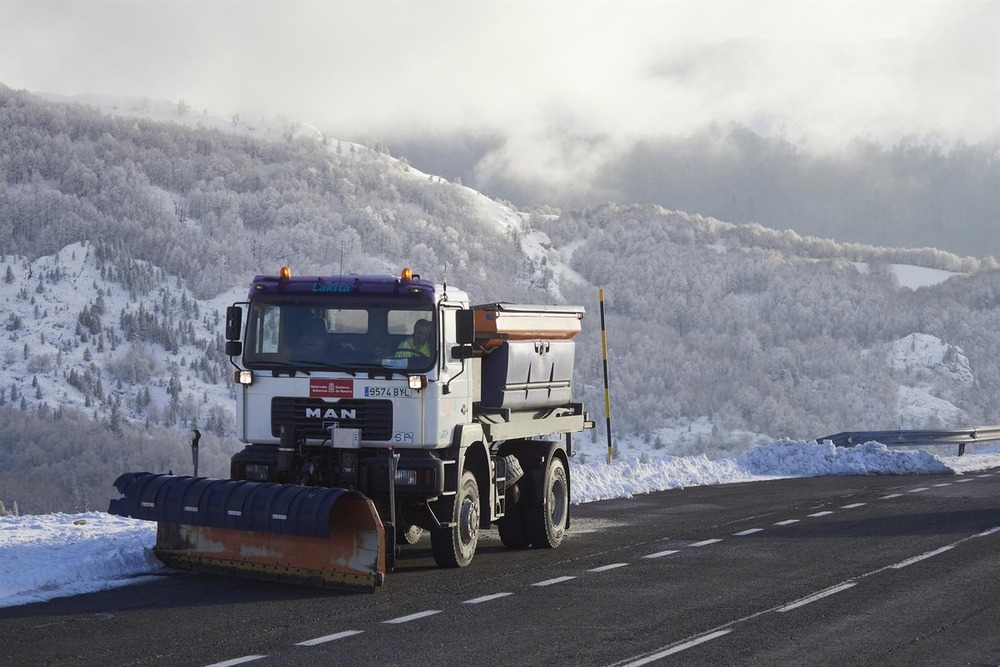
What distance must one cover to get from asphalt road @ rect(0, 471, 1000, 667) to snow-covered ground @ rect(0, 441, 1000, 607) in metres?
0.58

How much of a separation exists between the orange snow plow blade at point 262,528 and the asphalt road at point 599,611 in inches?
9.2

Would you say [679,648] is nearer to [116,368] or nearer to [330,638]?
[330,638]

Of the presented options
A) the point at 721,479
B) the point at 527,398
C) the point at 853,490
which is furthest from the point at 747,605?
the point at 721,479

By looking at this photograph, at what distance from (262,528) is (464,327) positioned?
9.53 feet

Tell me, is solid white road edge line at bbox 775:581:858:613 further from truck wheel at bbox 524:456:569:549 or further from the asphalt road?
truck wheel at bbox 524:456:569:549

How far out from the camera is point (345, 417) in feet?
42.8

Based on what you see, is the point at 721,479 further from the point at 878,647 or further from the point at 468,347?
the point at 878,647

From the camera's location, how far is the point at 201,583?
12.4 m

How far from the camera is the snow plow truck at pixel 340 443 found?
12.1 metres

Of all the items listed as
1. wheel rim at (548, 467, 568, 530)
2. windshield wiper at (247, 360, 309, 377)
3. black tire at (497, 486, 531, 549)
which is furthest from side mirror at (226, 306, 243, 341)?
wheel rim at (548, 467, 568, 530)

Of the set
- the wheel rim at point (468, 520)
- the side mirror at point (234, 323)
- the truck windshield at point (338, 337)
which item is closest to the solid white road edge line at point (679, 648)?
the wheel rim at point (468, 520)

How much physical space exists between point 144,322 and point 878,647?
198488 millimetres

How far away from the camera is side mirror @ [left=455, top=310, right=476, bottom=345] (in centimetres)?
1298

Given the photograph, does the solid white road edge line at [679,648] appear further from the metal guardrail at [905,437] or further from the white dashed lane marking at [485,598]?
the metal guardrail at [905,437]
